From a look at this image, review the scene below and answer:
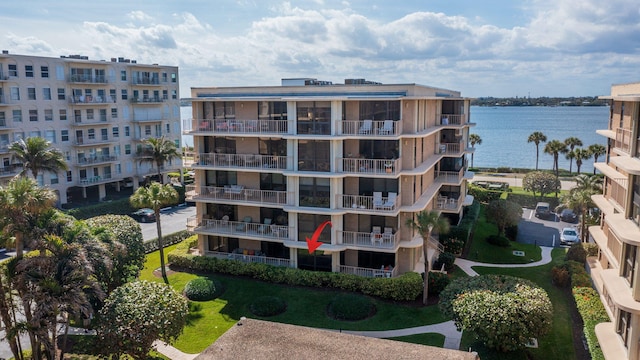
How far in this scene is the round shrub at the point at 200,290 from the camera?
29781 millimetres

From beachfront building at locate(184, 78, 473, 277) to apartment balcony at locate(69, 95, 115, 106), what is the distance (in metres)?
25.6

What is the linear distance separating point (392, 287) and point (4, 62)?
138 feet

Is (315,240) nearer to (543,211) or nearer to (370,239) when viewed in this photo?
(370,239)

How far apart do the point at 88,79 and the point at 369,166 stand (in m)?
38.7

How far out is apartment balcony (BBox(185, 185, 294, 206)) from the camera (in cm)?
3241

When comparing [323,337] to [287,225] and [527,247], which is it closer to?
[287,225]

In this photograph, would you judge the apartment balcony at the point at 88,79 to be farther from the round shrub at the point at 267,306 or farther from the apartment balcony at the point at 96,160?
the round shrub at the point at 267,306

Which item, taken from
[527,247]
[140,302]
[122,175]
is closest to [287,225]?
[140,302]

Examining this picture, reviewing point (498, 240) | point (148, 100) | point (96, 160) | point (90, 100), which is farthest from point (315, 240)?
point (148, 100)

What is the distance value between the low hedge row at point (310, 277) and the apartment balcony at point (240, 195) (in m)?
4.06

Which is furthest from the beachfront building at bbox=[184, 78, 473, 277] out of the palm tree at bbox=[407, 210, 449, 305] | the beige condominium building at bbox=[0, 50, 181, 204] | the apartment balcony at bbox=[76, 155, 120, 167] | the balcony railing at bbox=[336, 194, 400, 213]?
the apartment balcony at bbox=[76, 155, 120, 167]

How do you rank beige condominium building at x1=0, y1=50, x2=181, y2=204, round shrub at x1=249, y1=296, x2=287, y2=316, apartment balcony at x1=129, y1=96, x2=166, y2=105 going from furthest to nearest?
apartment balcony at x1=129, y1=96, x2=166, y2=105, beige condominium building at x1=0, y1=50, x2=181, y2=204, round shrub at x1=249, y1=296, x2=287, y2=316

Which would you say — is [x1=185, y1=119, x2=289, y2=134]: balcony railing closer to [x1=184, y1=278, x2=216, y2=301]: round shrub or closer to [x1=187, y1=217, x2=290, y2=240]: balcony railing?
[x1=187, y1=217, x2=290, y2=240]: balcony railing

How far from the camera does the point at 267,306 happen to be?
91.8ft
